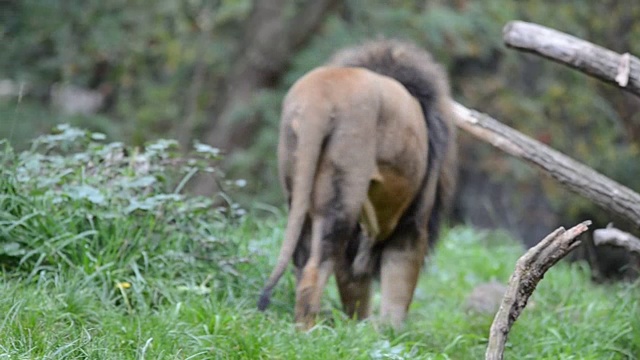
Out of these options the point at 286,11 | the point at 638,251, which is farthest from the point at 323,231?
the point at 286,11

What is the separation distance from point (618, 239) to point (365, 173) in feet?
4.54

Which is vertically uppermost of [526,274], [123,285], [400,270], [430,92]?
[430,92]

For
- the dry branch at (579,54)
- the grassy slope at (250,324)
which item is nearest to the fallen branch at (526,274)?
the grassy slope at (250,324)

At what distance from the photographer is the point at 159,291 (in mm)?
4746

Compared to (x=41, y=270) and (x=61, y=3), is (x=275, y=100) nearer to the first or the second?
(x=61, y=3)

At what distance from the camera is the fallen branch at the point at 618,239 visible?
5.21 metres

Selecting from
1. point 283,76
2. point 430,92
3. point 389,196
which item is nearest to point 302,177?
point 389,196

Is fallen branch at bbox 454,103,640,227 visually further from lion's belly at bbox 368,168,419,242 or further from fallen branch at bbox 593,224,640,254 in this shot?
lion's belly at bbox 368,168,419,242

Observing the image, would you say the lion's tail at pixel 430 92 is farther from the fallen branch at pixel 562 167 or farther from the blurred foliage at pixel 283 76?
the blurred foliage at pixel 283 76

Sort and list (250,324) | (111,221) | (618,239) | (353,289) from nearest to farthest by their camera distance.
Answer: (250,324), (111,221), (618,239), (353,289)

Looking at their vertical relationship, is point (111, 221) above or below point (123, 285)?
above

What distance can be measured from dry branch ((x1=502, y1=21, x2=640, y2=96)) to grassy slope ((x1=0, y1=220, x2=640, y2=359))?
3.71ft

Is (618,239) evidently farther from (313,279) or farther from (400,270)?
(313,279)

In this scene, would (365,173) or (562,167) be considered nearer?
(365,173)
